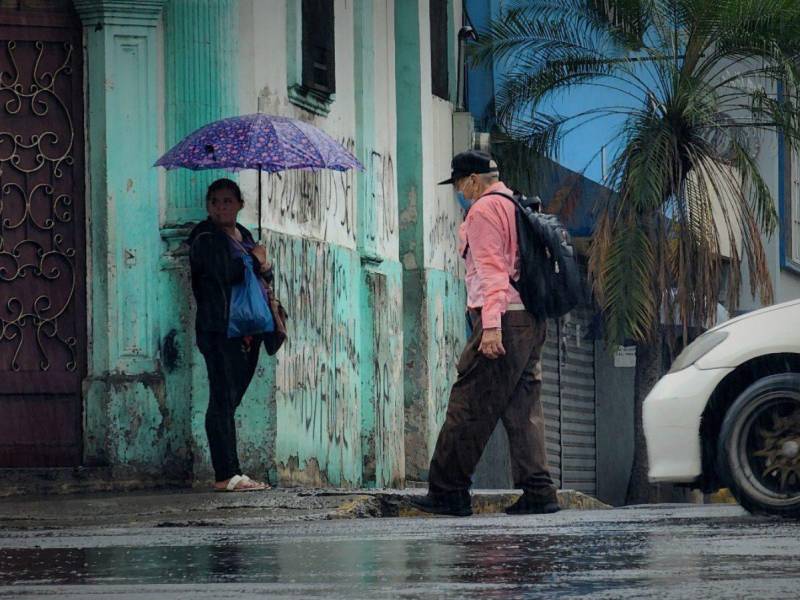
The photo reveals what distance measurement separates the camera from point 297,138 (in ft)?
40.3

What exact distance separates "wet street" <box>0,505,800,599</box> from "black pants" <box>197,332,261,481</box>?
7.46ft

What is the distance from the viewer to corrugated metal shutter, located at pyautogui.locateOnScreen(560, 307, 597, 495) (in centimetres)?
2270

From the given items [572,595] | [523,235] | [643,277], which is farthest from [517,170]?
[572,595]

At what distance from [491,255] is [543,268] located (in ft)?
1.02

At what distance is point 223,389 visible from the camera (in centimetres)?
1175

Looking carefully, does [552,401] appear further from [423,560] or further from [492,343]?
[423,560]

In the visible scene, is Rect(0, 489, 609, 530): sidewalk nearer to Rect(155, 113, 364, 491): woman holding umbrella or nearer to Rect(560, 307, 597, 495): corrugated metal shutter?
Rect(155, 113, 364, 491): woman holding umbrella

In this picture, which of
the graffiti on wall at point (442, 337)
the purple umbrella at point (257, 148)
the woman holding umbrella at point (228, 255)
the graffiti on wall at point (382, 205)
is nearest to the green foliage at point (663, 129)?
the graffiti on wall at point (442, 337)

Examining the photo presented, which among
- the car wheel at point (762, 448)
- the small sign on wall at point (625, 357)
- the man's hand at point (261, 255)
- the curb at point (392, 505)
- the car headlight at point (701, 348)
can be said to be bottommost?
the curb at point (392, 505)

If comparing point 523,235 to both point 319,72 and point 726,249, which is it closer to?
point 319,72

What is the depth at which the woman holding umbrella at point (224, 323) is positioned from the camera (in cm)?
1178

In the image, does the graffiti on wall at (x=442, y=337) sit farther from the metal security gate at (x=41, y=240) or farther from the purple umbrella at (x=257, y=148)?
the purple umbrella at (x=257, y=148)

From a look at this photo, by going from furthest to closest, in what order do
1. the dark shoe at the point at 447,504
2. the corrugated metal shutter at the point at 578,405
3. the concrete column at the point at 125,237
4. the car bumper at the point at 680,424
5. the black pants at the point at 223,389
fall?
1. the corrugated metal shutter at the point at 578,405
2. the concrete column at the point at 125,237
3. the black pants at the point at 223,389
4. the dark shoe at the point at 447,504
5. the car bumper at the point at 680,424

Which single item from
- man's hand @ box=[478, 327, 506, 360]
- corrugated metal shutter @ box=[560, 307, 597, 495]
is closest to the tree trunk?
corrugated metal shutter @ box=[560, 307, 597, 495]
